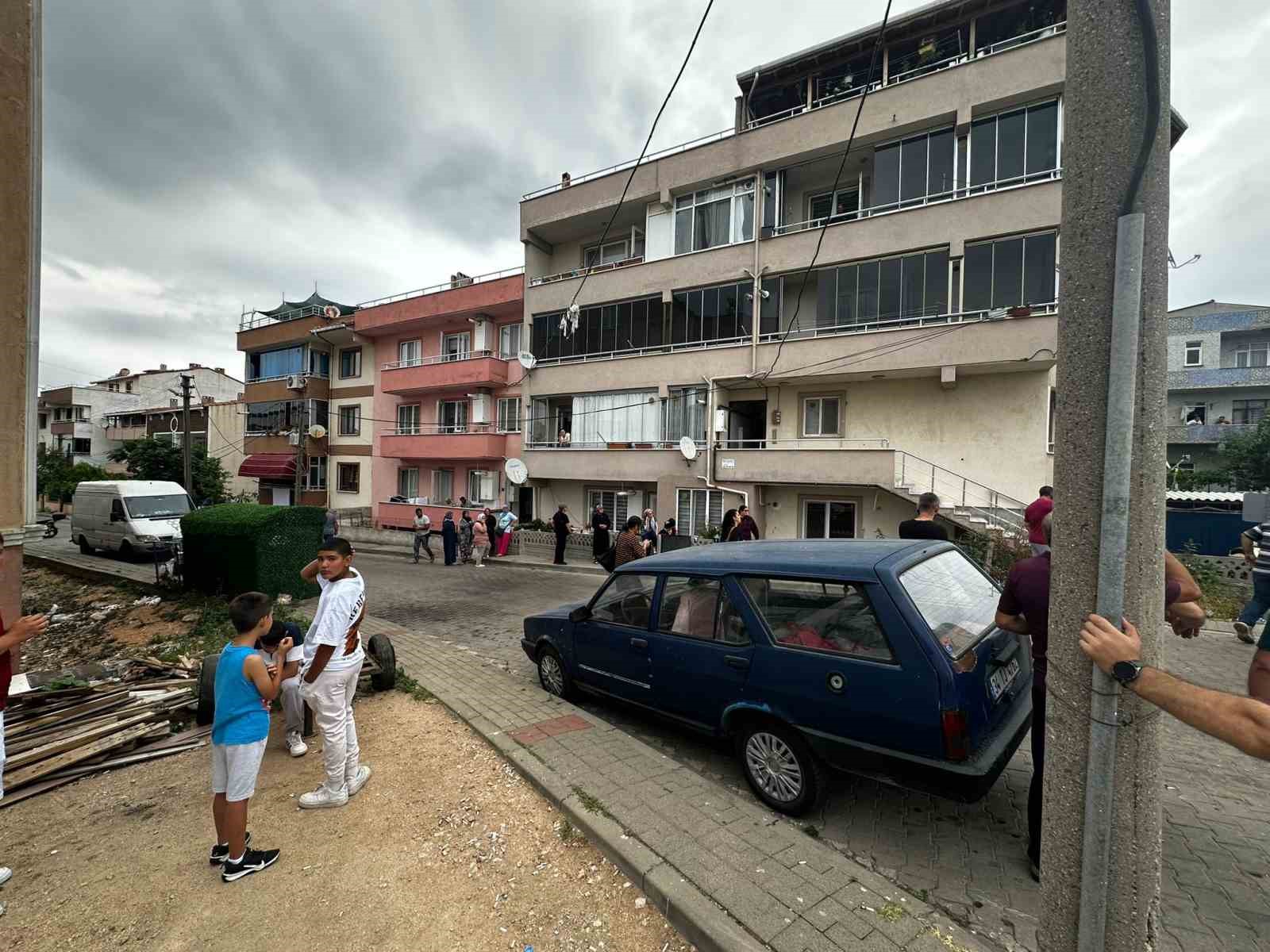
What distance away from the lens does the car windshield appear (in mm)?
3102

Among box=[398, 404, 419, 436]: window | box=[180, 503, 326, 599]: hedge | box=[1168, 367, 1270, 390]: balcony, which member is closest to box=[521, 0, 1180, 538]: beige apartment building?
box=[398, 404, 419, 436]: window

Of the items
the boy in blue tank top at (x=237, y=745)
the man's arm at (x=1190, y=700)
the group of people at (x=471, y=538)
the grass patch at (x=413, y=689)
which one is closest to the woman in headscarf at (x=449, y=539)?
the group of people at (x=471, y=538)

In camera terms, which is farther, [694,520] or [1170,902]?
[694,520]

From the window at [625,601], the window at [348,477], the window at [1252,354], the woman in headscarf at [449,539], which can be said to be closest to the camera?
the window at [625,601]

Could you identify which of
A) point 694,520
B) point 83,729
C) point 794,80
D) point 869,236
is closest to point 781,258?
point 869,236

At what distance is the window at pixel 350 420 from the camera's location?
1035 inches

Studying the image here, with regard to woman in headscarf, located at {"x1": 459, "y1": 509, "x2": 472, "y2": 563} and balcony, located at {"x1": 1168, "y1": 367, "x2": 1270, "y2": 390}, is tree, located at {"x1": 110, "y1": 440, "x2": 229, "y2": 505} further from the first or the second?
balcony, located at {"x1": 1168, "y1": 367, "x2": 1270, "y2": 390}

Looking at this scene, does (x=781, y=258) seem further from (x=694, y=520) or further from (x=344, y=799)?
(x=344, y=799)

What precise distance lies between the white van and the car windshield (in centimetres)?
1807

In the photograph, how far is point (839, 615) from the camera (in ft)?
10.8

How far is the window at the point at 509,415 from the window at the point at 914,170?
14.1 metres

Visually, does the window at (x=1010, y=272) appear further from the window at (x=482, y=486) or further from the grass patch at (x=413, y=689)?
the window at (x=482, y=486)

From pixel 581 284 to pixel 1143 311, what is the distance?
18539mm

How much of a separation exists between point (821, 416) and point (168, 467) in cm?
3419
